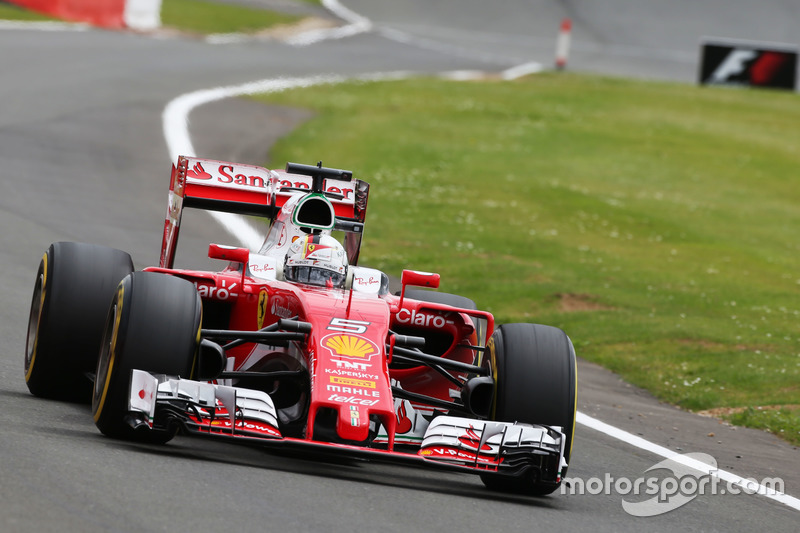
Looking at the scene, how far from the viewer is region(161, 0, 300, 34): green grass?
135ft

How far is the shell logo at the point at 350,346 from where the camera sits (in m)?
7.50

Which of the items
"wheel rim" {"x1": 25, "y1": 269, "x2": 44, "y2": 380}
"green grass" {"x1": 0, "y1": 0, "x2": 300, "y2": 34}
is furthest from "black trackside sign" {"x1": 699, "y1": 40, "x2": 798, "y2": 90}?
"wheel rim" {"x1": 25, "y1": 269, "x2": 44, "y2": 380}

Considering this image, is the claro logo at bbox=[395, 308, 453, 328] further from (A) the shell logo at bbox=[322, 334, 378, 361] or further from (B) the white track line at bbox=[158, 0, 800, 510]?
(B) the white track line at bbox=[158, 0, 800, 510]

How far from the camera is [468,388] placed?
25.7 ft

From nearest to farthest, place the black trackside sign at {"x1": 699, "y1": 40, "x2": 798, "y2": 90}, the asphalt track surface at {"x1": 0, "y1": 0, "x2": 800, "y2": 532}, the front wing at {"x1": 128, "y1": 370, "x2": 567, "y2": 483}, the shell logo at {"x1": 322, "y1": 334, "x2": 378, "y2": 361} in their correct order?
1. the asphalt track surface at {"x1": 0, "y1": 0, "x2": 800, "y2": 532}
2. the front wing at {"x1": 128, "y1": 370, "x2": 567, "y2": 483}
3. the shell logo at {"x1": 322, "y1": 334, "x2": 378, "y2": 361}
4. the black trackside sign at {"x1": 699, "y1": 40, "x2": 798, "y2": 90}

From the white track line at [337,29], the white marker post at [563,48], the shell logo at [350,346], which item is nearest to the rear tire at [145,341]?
the shell logo at [350,346]

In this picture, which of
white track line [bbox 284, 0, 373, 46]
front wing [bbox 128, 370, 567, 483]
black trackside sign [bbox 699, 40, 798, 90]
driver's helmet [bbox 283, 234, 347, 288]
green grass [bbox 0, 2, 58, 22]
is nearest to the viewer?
front wing [bbox 128, 370, 567, 483]

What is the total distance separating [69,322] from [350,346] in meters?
1.91

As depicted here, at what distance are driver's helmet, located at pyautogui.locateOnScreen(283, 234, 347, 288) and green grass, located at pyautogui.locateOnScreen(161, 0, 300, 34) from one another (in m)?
32.4

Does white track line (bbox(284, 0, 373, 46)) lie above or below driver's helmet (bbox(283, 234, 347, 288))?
above

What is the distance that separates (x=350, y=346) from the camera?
7562 mm

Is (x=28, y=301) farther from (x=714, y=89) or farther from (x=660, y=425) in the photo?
(x=714, y=89)

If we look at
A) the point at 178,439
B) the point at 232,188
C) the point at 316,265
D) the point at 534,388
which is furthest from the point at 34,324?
the point at 534,388

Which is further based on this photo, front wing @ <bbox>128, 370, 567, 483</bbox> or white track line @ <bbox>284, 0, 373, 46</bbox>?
white track line @ <bbox>284, 0, 373, 46</bbox>
